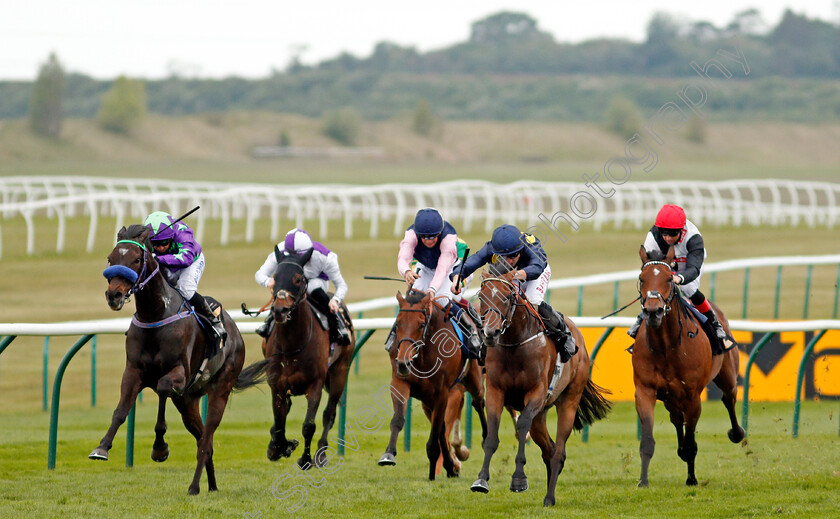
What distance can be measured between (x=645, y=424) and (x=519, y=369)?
110 centimetres

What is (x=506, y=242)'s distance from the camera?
646 cm

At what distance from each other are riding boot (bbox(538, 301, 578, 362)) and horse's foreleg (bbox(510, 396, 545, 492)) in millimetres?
383

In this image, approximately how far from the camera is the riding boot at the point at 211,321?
267 inches

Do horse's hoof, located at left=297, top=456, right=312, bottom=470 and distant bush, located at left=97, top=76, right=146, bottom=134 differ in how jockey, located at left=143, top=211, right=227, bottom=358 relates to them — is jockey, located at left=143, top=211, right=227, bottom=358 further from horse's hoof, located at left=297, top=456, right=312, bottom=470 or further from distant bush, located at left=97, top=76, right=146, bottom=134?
distant bush, located at left=97, top=76, right=146, bottom=134

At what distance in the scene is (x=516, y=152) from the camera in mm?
67500

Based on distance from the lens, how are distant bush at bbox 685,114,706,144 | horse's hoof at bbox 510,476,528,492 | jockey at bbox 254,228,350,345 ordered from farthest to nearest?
distant bush at bbox 685,114,706,144 < jockey at bbox 254,228,350,345 < horse's hoof at bbox 510,476,528,492

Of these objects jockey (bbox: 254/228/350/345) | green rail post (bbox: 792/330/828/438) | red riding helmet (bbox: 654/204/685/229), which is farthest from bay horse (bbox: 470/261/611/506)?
green rail post (bbox: 792/330/828/438)

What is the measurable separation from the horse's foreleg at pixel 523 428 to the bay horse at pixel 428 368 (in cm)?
72

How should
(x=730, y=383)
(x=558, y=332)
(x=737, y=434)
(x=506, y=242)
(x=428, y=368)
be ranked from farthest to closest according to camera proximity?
(x=730, y=383)
(x=737, y=434)
(x=428, y=368)
(x=558, y=332)
(x=506, y=242)

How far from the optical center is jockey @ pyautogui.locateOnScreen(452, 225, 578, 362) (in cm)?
647

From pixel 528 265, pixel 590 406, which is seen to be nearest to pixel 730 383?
pixel 590 406

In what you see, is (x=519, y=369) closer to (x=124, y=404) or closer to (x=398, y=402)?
(x=398, y=402)

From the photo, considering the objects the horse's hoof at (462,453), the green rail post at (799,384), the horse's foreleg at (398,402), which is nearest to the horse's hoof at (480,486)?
the horse's foreleg at (398,402)

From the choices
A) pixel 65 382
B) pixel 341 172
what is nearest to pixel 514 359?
pixel 65 382
